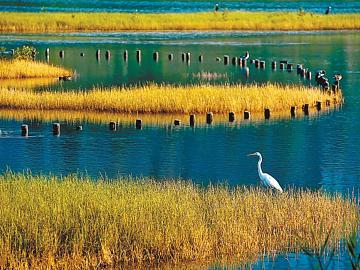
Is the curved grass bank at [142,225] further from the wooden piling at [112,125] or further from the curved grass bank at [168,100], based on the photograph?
the curved grass bank at [168,100]

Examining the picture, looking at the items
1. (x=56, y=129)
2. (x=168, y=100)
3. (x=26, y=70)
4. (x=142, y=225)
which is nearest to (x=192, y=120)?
(x=168, y=100)

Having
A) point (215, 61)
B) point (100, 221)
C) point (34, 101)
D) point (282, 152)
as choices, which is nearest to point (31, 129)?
point (34, 101)

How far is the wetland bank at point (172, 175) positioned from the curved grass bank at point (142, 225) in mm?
25

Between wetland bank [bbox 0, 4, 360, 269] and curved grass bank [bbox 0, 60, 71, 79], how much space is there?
1640 millimetres

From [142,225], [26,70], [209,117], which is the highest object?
[142,225]

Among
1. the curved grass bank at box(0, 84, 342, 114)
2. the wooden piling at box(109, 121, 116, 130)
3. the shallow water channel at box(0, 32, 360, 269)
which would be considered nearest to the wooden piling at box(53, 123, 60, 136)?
the shallow water channel at box(0, 32, 360, 269)

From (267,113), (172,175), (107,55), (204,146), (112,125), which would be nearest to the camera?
(172,175)

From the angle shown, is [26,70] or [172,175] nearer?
[172,175]

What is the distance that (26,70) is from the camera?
46312mm

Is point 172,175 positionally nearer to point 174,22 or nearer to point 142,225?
point 142,225

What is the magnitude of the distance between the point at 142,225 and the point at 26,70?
30.6m

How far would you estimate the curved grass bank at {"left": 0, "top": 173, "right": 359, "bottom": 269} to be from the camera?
1598 centimetres

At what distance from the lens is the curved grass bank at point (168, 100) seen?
35.2 meters

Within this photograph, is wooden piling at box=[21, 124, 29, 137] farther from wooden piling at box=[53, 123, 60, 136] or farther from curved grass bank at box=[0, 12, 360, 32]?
curved grass bank at box=[0, 12, 360, 32]
